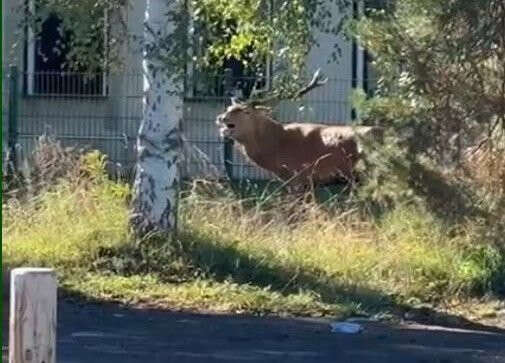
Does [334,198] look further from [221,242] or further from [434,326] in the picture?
[434,326]

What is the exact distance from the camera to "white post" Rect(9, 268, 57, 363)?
18.4ft

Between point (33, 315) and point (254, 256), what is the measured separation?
312 inches

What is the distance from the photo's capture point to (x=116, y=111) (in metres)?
21.5

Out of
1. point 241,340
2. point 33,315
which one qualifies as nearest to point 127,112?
point 241,340

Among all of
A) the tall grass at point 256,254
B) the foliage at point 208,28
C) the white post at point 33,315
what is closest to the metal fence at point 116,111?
the tall grass at point 256,254

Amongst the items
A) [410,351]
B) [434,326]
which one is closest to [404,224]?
[434,326]

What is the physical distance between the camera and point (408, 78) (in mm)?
11750

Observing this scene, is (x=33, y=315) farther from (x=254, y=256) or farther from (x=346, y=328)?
(x=254, y=256)

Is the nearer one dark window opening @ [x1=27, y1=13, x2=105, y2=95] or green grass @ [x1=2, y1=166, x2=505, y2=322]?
green grass @ [x1=2, y1=166, x2=505, y2=322]

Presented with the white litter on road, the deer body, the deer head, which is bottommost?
the white litter on road

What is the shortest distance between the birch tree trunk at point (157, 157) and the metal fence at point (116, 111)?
5.11 m

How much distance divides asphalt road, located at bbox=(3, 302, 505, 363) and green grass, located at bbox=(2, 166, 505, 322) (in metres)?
0.55

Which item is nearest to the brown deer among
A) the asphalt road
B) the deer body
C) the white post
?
the deer body

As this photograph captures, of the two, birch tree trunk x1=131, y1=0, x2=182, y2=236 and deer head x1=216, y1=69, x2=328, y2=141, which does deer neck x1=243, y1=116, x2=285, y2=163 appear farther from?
birch tree trunk x1=131, y1=0, x2=182, y2=236
